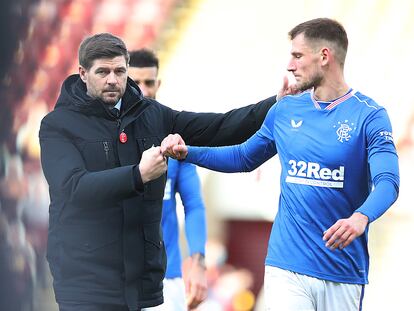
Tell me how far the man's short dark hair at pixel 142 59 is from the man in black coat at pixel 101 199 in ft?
5.45

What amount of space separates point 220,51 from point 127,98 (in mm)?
4251

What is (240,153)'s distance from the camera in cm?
585

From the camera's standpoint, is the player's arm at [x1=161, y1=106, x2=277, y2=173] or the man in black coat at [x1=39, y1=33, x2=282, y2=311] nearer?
the man in black coat at [x1=39, y1=33, x2=282, y2=311]

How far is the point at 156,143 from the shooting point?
18.2 feet

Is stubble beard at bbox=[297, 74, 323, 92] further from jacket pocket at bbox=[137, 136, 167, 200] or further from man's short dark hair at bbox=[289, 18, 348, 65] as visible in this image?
jacket pocket at bbox=[137, 136, 167, 200]

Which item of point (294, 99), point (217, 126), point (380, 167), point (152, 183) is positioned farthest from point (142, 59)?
point (380, 167)

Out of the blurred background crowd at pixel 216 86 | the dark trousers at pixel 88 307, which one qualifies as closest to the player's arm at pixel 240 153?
the dark trousers at pixel 88 307

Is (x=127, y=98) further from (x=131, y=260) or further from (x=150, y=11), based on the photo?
(x=150, y=11)

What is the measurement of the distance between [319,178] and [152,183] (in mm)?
777

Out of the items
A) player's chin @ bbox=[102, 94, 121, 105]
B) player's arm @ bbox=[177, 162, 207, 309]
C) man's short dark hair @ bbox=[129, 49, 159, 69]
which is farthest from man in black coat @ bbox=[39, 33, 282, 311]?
man's short dark hair @ bbox=[129, 49, 159, 69]

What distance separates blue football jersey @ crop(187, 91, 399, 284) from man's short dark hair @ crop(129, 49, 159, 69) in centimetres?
170

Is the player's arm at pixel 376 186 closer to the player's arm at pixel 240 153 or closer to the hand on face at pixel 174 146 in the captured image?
the player's arm at pixel 240 153

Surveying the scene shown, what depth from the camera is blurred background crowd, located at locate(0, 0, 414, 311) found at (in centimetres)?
947

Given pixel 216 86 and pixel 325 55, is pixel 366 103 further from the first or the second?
pixel 216 86
